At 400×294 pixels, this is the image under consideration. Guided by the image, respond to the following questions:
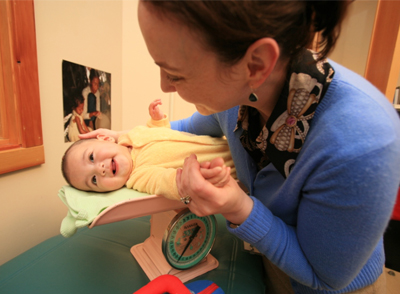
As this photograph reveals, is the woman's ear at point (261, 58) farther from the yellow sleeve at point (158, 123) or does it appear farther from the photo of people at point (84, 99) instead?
the photo of people at point (84, 99)

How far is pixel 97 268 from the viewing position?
64 cm

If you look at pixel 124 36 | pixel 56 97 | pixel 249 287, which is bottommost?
pixel 249 287

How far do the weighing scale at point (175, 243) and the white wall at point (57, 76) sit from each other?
0.42m

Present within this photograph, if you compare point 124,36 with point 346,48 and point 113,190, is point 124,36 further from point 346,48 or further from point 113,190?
point 346,48

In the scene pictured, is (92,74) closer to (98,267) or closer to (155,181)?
(155,181)

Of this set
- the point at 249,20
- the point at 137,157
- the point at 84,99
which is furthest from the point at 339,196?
the point at 84,99

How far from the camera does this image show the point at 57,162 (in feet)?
2.97

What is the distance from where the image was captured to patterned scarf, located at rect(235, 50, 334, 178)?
0.44m

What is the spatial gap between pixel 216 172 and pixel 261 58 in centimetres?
22

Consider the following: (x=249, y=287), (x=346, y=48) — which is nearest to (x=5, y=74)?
(x=249, y=287)

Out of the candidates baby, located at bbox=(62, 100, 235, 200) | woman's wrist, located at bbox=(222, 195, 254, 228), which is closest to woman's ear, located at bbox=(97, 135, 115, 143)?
baby, located at bbox=(62, 100, 235, 200)

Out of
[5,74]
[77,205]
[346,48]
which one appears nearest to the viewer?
[77,205]

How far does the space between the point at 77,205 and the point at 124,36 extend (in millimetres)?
948

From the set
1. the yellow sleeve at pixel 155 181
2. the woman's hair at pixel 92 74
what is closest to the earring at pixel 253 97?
the yellow sleeve at pixel 155 181
